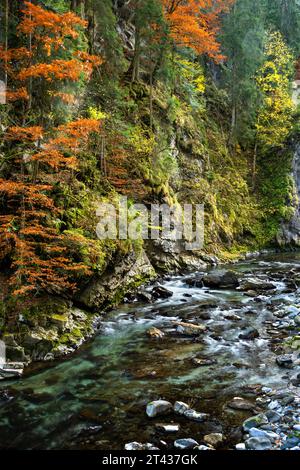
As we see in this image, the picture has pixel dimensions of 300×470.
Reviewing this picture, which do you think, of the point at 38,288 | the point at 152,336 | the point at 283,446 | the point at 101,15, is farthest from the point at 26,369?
the point at 101,15

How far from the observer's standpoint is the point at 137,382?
7.18 metres

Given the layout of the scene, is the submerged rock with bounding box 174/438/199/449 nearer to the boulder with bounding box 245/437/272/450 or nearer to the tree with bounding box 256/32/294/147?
the boulder with bounding box 245/437/272/450

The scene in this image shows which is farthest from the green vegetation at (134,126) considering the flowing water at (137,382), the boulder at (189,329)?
the boulder at (189,329)

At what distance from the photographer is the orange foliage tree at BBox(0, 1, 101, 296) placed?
885 centimetres

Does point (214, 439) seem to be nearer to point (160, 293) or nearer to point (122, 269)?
point (122, 269)

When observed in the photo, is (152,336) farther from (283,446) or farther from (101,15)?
(101,15)

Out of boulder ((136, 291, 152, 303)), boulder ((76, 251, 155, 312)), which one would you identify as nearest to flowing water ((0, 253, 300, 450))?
boulder ((76, 251, 155, 312))

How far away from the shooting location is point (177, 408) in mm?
6059

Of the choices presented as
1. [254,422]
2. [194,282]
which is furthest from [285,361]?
[194,282]

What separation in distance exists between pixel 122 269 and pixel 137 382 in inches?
246

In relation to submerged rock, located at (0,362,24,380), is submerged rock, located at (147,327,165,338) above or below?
above

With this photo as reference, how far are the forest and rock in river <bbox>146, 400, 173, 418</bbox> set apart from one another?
19mm

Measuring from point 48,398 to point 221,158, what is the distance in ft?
82.3

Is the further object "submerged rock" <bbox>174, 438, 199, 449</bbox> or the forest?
the forest
